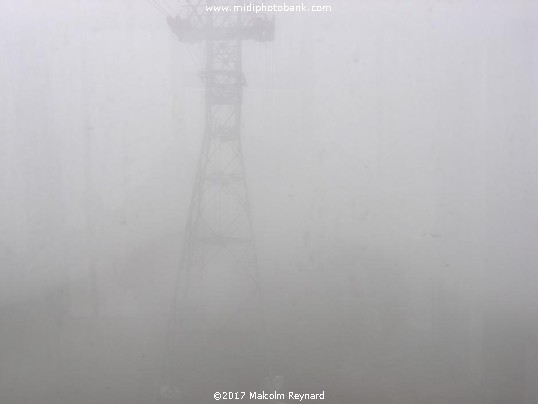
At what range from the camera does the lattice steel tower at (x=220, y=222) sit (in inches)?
66.2

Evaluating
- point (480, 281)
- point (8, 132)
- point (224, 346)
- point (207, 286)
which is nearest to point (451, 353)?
point (480, 281)

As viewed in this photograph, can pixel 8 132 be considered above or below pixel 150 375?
above

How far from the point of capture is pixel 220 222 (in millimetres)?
1693

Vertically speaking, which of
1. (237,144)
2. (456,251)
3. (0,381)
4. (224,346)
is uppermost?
(237,144)

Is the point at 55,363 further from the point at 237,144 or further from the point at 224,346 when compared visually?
the point at 237,144

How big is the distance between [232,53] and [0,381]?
1.70 metres

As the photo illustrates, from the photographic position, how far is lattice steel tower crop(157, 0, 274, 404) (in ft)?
5.51

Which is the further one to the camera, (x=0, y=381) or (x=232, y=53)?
(x=0, y=381)

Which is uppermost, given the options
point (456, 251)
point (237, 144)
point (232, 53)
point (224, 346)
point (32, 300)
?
point (232, 53)

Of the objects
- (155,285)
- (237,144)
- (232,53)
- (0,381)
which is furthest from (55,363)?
(232,53)

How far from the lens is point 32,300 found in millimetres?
1767

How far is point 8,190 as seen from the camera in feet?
5.76

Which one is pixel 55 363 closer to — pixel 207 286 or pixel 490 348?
pixel 207 286

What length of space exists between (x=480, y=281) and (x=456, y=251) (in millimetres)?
159
